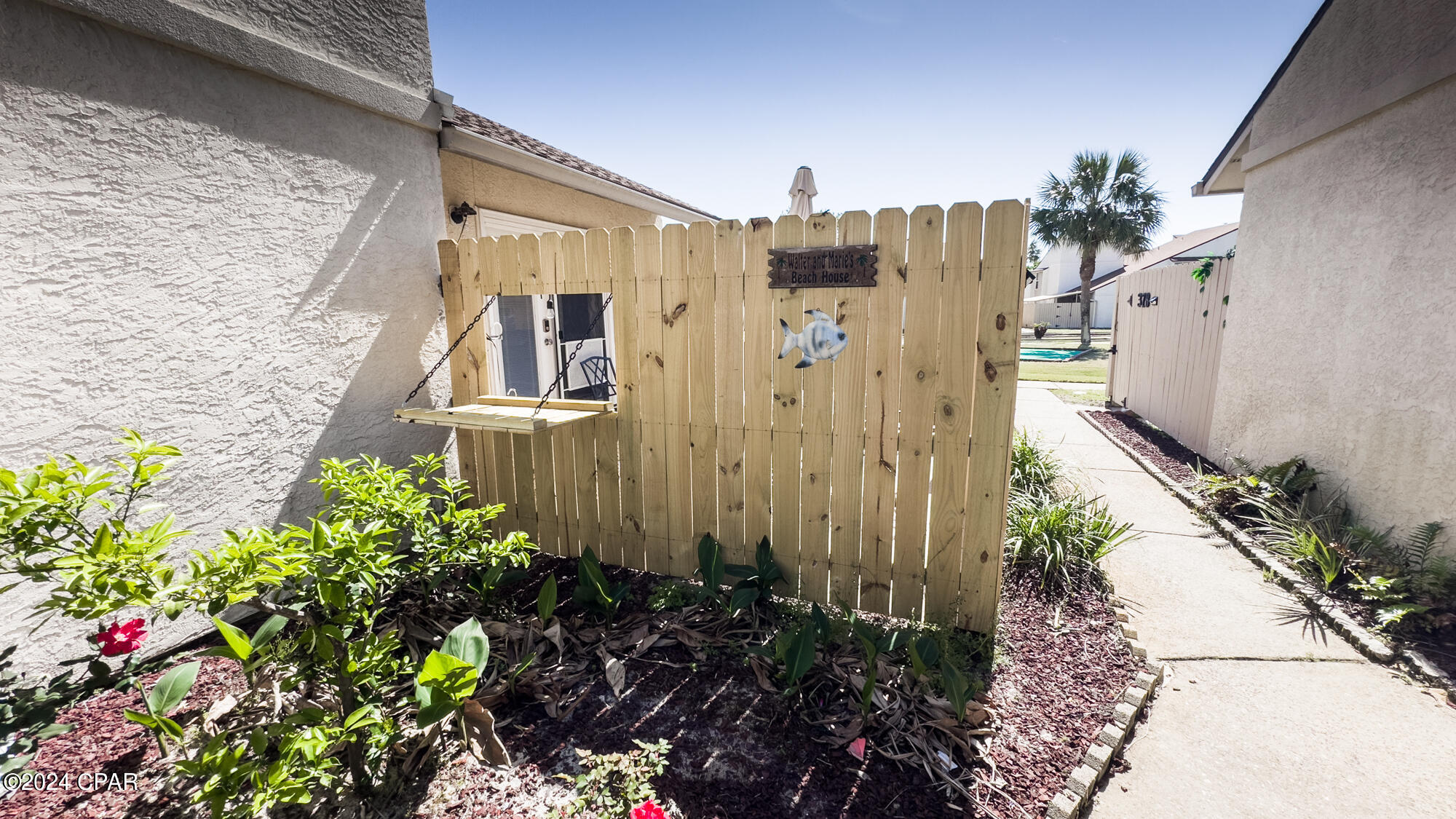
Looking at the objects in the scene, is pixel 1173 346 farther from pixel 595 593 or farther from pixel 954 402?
pixel 595 593

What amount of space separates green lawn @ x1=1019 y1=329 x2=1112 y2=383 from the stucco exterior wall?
864 centimetres

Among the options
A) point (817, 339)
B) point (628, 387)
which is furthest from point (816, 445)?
point (628, 387)

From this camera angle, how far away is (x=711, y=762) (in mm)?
2041

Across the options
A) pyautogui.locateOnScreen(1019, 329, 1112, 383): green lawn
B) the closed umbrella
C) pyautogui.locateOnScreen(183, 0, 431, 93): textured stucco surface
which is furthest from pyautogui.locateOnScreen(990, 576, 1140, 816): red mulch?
pyautogui.locateOnScreen(1019, 329, 1112, 383): green lawn

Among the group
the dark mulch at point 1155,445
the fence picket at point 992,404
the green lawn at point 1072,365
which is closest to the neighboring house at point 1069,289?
the green lawn at point 1072,365

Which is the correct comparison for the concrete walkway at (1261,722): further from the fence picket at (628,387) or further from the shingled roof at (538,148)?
the shingled roof at (538,148)

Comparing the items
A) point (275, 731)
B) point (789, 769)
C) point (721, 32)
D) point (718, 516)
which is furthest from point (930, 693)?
point (721, 32)

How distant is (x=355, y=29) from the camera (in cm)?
315

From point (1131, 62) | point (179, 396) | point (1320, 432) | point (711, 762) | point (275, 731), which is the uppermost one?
point (1131, 62)

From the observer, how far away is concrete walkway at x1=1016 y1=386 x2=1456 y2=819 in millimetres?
1921

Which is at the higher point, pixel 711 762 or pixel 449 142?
pixel 449 142

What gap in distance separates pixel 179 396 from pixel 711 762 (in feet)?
9.48

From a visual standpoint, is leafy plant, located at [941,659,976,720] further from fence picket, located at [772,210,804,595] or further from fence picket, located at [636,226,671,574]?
fence picket, located at [636,226,671,574]

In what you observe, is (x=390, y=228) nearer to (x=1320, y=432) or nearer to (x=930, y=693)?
(x=930, y=693)
